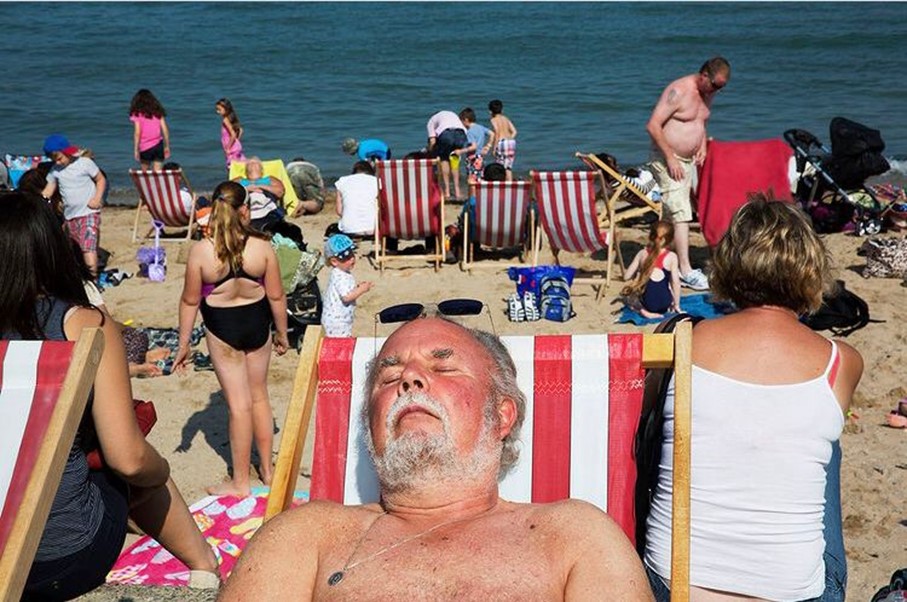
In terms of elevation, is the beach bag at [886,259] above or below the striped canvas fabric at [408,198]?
below

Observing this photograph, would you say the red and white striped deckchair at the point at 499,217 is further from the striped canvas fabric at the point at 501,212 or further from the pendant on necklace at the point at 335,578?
the pendant on necklace at the point at 335,578

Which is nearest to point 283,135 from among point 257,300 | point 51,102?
point 51,102

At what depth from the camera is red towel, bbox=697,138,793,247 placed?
8.48 meters

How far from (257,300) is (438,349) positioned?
228 centimetres

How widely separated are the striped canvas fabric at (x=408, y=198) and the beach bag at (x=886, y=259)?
11.8 feet

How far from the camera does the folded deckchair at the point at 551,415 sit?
319cm

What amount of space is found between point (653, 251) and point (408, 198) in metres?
2.64

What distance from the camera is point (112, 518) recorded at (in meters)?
3.00

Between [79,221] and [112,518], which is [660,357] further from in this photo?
[79,221]

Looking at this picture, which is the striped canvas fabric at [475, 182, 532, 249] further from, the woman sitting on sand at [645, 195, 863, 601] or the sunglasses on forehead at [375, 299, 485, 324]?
the woman sitting on sand at [645, 195, 863, 601]

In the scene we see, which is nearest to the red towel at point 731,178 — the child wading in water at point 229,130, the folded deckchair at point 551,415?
the folded deckchair at point 551,415

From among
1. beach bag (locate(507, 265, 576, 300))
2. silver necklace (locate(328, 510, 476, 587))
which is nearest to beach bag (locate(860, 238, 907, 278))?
beach bag (locate(507, 265, 576, 300))

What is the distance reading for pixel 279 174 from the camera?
11.8 m

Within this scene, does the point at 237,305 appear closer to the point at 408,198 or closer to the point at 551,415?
the point at 551,415
